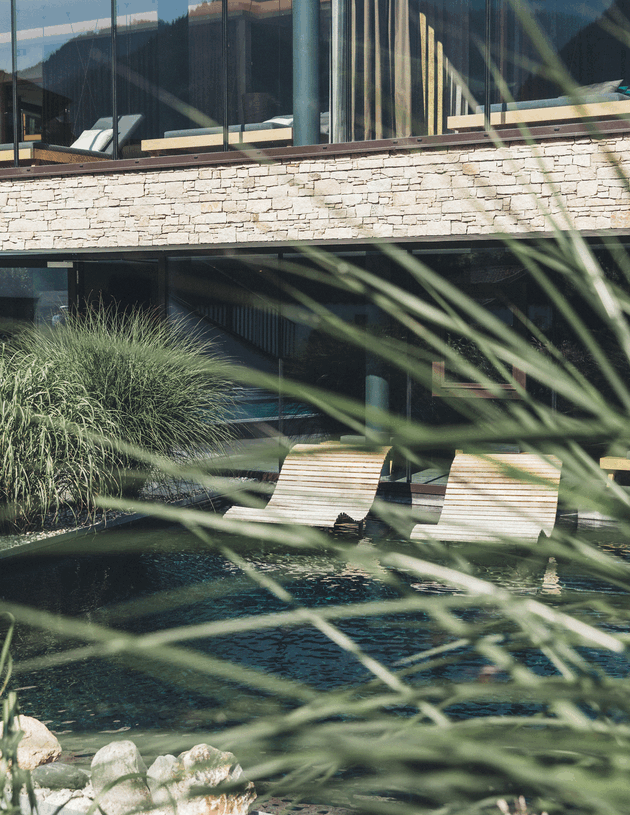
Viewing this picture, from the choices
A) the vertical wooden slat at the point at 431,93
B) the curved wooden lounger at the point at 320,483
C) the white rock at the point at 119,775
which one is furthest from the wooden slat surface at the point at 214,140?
the white rock at the point at 119,775

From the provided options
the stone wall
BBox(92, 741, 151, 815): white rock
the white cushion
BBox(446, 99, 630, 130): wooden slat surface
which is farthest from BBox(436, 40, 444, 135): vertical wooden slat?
BBox(92, 741, 151, 815): white rock

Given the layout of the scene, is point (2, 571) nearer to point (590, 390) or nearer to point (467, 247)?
point (467, 247)

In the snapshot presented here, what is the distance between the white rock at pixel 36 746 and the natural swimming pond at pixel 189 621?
0.44 m

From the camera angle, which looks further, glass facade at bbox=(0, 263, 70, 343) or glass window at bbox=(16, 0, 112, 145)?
glass window at bbox=(16, 0, 112, 145)

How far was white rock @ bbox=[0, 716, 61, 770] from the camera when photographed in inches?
145

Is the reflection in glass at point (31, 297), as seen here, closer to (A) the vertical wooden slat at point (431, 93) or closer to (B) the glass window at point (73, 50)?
(B) the glass window at point (73, 50)

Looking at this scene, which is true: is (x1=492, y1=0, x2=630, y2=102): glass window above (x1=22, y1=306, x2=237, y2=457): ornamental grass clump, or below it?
above

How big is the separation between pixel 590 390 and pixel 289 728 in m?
0.44

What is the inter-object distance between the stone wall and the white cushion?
3.52ft

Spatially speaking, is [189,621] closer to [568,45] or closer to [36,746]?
[36,746]

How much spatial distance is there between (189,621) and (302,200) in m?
5.81

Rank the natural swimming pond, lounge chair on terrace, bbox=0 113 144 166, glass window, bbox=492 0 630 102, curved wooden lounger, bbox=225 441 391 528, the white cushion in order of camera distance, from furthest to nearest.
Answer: the white cushion → lounge chair on terrace, bbox=0 113 144 166 → glass window, bbox=492 0 630 102 → curved wooden lounger, bbox=225 441 391 528 → the natural swimming pond

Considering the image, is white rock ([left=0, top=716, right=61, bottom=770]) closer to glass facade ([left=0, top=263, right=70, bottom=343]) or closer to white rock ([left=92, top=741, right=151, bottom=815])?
white rock ([left=92, top=741, right=151, bottom=815])

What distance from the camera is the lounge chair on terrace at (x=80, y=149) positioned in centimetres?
1196
